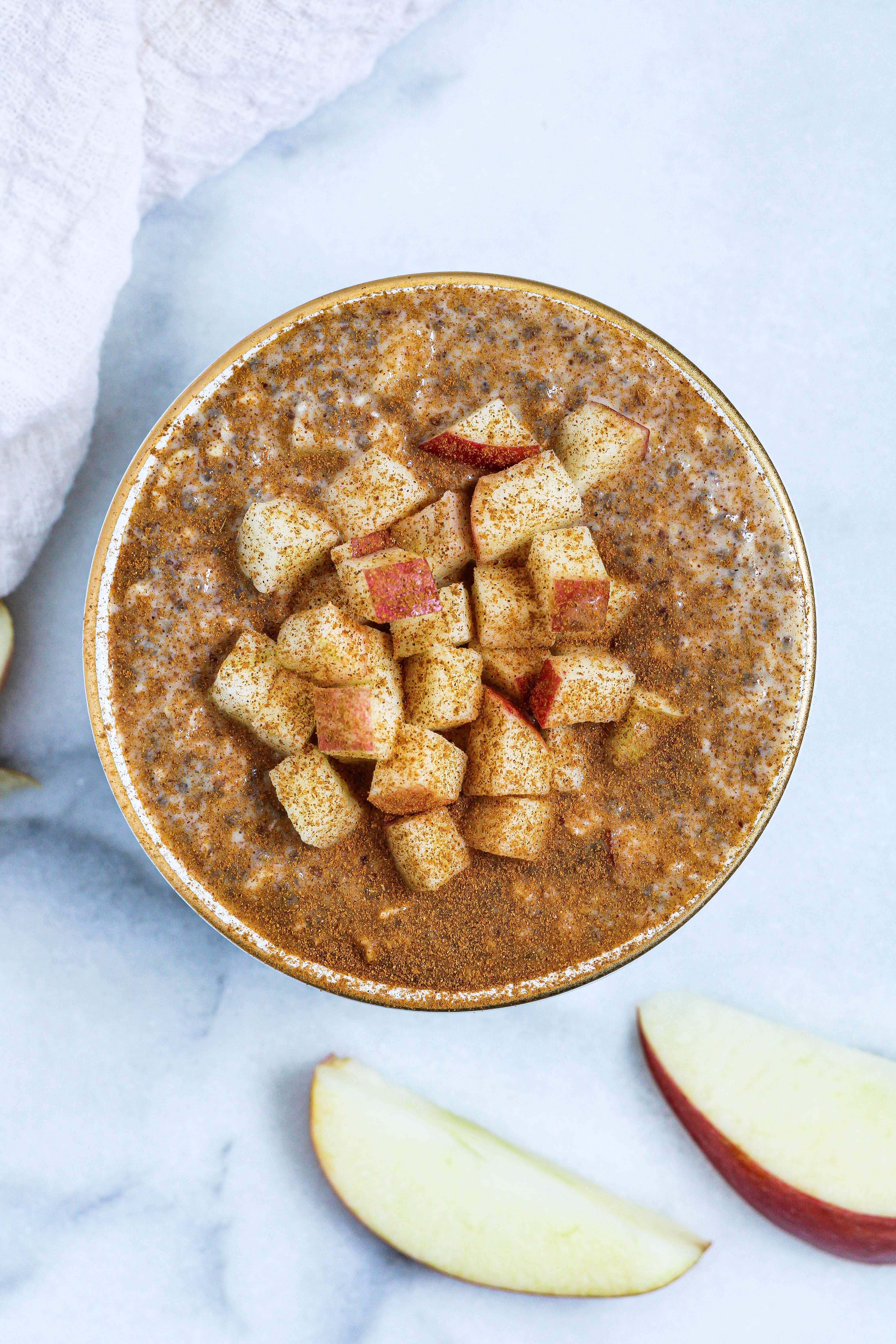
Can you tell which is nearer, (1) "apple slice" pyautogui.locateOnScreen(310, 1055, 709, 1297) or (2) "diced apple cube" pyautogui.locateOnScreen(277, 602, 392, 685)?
(2) "diced apple cube" pyautogui.locateOnScreen(277, 602, 392, 685)

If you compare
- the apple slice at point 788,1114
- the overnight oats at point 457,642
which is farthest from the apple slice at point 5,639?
the apple slice at point 788,1114

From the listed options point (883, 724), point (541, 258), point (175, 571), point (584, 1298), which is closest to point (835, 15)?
point (541, 258)

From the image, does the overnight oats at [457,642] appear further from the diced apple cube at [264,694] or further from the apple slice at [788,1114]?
the apple slice at [788,1114]

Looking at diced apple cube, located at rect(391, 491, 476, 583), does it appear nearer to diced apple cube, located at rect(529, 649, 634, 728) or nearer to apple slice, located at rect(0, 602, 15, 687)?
diced apple cube, located at rect(529, 649, 634, 728)

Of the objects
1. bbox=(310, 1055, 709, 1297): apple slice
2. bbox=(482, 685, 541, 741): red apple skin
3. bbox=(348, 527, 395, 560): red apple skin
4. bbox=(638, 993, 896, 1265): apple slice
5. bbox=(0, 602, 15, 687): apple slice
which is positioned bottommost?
bbox=(310, 1055, 709, 1297): apple slice

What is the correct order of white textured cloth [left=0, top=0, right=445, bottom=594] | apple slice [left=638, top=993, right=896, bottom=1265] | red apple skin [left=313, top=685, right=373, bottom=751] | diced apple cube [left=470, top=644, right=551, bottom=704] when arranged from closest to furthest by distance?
red apple skin [left=313, top=685, right=373, bottom=751] < diced apple cube [left=470, top=644, right=551, bottom=704] < white textured cloth [left=0, top=0, right=445, bottom=594] < apple slice [left=638, top=993, right=896, bottom=1265]

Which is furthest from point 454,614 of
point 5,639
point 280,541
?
point 5,639

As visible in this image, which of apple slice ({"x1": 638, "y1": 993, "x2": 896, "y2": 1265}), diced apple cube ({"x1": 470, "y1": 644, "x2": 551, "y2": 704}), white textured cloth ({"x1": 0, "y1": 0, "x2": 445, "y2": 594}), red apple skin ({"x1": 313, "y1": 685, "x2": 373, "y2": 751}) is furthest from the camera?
apple slice ({"x1": 638, "y1": 993, "x2": 896, "y2": 1265})

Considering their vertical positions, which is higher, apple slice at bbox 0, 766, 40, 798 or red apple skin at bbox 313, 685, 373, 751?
red apple skin at bbox 313, 685, 373, 751

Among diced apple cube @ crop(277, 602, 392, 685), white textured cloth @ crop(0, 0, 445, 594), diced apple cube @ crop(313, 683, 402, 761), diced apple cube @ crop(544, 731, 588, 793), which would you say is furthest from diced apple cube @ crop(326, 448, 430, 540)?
white textured cloth @ crop(0, 0, 445, 594)
